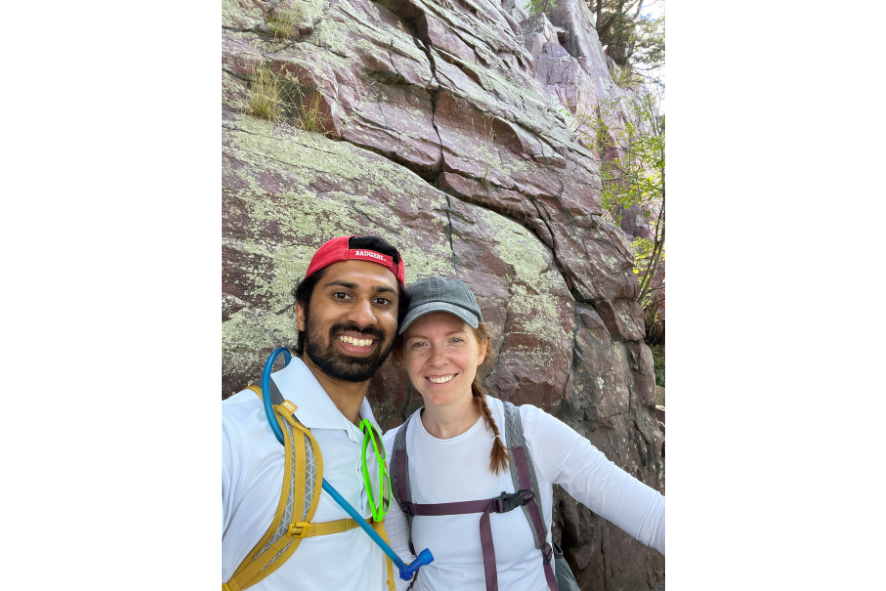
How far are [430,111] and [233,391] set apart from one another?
1.79m

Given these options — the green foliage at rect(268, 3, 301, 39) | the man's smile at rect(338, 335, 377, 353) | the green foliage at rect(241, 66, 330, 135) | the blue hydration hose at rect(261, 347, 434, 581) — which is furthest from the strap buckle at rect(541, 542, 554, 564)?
the green foliage at rect(268, 3, 301, 39)

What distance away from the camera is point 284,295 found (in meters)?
1.58

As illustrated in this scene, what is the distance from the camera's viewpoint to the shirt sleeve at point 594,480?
1466mm

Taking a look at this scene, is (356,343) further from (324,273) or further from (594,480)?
(594,480)

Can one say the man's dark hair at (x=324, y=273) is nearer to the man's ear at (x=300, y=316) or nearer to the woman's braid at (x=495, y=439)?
the man's ear at (x=300, y=316)

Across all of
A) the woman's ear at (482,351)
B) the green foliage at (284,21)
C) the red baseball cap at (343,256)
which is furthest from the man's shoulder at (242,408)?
the green foliage at (284,21)

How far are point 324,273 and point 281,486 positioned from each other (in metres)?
0.70

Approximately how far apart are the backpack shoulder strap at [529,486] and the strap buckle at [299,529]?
72 centimetres

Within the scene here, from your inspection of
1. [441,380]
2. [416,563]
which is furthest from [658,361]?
[416,563]

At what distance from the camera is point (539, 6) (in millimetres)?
A: 2424
